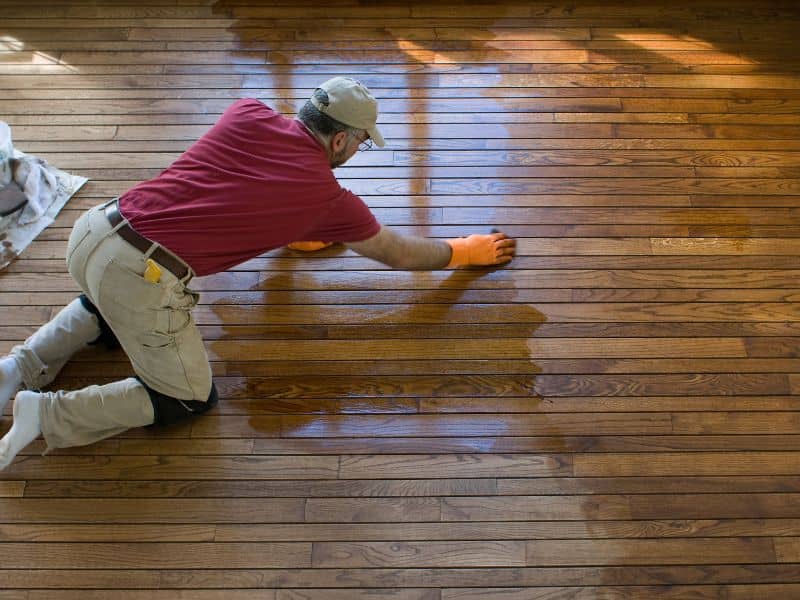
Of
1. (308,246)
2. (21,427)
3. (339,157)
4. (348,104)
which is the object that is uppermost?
(348,104)

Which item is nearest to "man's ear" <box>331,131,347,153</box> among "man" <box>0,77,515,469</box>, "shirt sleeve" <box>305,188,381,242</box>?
"man" <box>0,77,515,469</box>

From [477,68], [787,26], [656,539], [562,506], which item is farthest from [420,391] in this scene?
[787,26]

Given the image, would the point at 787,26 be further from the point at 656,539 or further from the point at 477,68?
the point at 656,539

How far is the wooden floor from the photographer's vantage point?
270 centimetres

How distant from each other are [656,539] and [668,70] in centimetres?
214

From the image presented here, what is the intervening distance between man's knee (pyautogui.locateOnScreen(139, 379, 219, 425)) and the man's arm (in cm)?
73

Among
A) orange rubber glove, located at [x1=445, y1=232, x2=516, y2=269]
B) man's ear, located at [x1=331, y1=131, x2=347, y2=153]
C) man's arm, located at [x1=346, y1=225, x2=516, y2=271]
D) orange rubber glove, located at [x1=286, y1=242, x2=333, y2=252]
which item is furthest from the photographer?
orange rubber glove, located at [x1=286, y1=242, x2=333, y2=252]

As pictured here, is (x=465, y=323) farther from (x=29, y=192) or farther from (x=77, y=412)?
(x=29, y=192)

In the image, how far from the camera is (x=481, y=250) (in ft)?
10.6

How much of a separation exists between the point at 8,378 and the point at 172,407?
1.86 ft

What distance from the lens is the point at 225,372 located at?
3068 mm

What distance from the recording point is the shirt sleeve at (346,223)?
2703 millimetres

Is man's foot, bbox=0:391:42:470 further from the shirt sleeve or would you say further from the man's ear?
the man's ear

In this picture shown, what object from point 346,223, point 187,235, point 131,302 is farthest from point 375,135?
point 131,302
